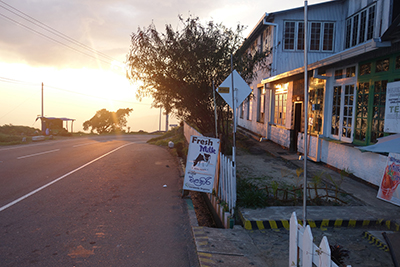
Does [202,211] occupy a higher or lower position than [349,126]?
lower

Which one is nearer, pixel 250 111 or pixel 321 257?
pixel 321 257

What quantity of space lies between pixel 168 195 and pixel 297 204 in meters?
3.36

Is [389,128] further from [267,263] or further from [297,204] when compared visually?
[267,263]

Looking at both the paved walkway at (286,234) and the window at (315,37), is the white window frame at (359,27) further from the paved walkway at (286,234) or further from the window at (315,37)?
the paved walkway at (286,234)

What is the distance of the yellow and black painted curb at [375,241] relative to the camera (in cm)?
426

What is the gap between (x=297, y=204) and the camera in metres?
6.06

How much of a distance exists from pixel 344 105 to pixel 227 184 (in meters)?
5.72

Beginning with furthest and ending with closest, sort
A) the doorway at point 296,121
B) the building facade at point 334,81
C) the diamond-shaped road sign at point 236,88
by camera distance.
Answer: the doorway at point 296,121, the building facade at point 334,81, the diamond-shaped road sign at point 236,88

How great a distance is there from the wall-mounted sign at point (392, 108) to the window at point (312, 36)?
9913 mm

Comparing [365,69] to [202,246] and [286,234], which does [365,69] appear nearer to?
[286,234]

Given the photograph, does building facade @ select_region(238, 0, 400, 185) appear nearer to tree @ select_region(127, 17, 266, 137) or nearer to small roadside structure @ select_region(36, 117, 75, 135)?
tree @ select_region(127, 17, 266, 137)

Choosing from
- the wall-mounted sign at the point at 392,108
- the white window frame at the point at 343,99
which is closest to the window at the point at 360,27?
the white window frame at the point at 343,99

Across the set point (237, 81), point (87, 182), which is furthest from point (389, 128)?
point (87, 182)

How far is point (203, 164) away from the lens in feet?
22.2
